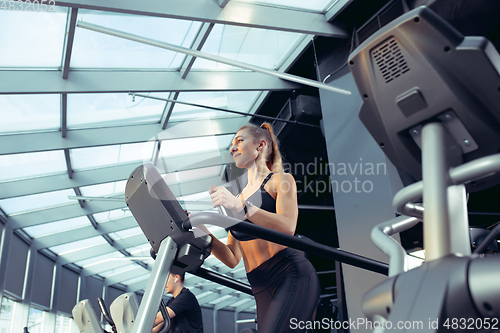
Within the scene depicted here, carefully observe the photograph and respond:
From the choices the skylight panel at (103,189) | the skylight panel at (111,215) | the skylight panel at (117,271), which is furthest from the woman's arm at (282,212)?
the skylight panel at (117,271)

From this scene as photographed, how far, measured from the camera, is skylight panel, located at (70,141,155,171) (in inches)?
263

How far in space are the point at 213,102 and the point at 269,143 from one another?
4746mm

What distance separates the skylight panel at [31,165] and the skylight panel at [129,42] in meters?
2.33

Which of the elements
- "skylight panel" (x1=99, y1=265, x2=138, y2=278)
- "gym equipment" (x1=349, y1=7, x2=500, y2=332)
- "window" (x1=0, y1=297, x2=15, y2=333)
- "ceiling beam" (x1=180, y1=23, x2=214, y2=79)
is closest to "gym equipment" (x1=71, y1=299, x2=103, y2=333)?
"gym equipment" (x1=349, y1=7, x2=500, y2=332)

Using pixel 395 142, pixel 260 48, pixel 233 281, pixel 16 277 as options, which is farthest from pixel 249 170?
pixel 16 277

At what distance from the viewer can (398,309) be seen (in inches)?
17.6

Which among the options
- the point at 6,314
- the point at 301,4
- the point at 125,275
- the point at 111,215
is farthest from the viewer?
the point at 125,275

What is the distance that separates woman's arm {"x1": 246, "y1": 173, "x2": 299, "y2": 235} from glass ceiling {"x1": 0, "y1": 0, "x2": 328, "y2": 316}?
63.7 inches

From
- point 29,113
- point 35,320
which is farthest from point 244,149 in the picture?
point 35,320

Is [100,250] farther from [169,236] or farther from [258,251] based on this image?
[169,236]

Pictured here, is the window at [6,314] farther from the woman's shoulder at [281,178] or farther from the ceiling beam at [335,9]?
the woman's shoulder at [281,178]

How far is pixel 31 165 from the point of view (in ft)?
22.2

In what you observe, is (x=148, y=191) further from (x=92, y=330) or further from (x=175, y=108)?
(x=175, y=108)

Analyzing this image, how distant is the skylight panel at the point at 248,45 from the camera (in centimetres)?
486
